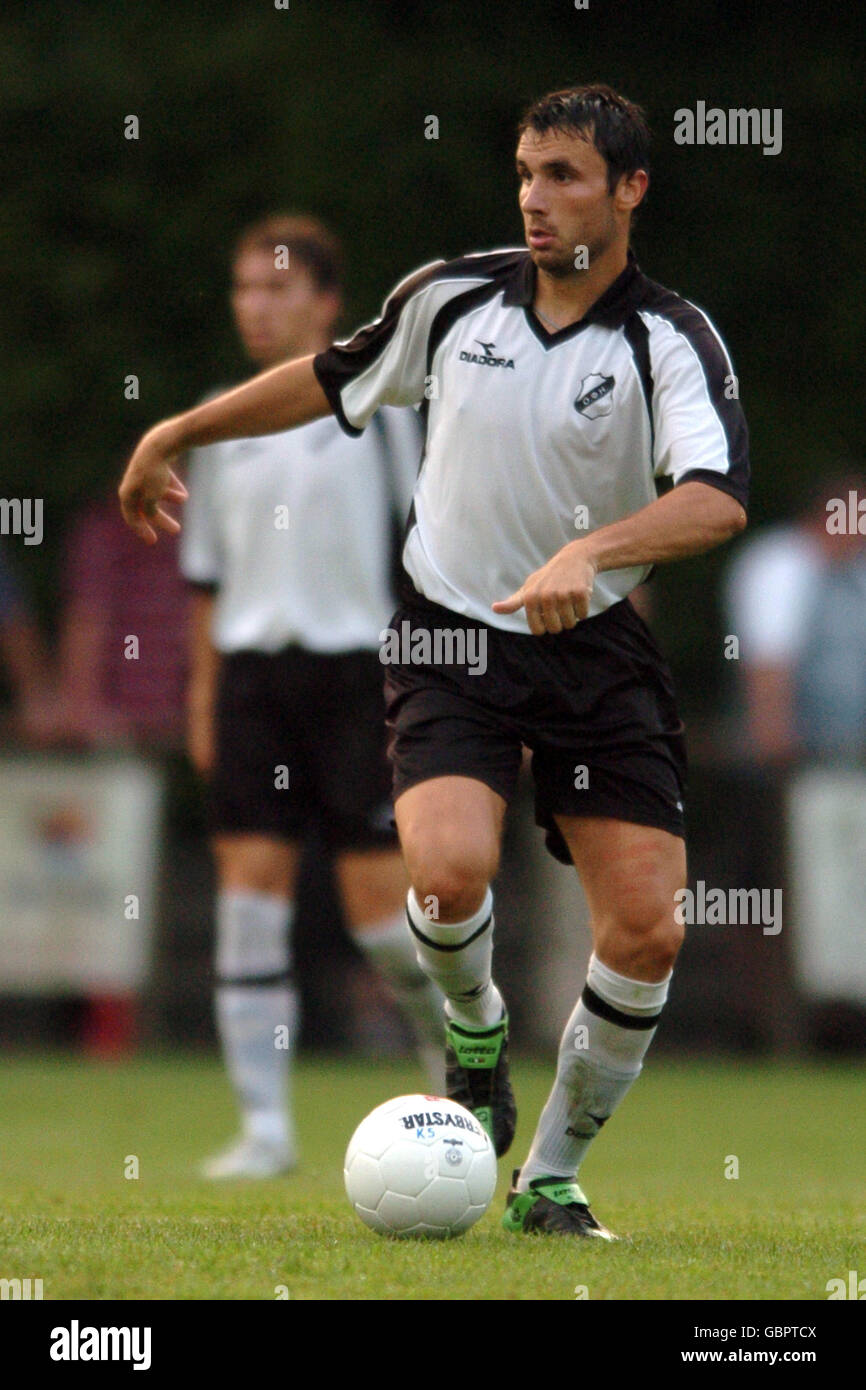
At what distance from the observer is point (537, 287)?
5309mm

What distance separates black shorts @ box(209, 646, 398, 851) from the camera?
7289 millimetres

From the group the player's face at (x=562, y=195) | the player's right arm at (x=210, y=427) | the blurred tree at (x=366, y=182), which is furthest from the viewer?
the blurred tree at (x=366, y=182)

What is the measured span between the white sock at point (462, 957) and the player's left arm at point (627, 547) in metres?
0.79

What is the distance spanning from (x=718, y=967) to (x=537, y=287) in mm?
6725

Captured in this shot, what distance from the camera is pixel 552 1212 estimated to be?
5.14 m

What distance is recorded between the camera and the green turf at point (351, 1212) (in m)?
4.33

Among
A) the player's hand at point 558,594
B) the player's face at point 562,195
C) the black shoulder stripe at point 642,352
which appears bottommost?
the player's hand at point 558,594

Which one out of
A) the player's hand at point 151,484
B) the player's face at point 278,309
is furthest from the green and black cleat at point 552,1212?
the player's face at point 278,309

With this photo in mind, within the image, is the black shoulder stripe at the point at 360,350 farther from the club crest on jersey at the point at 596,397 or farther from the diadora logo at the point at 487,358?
the club crest on jersey at the point at 596,397

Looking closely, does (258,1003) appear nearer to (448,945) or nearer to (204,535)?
(204,535)

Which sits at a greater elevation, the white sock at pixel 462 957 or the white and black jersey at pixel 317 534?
the white and black jersey at pixel 317 534

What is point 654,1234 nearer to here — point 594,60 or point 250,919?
point 250,919

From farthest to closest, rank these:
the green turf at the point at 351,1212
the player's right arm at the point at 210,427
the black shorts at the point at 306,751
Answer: the black shorts at the point at 306,751 → the player's right arm at the point at 210,427 → the green turf at the point at 351,1212
